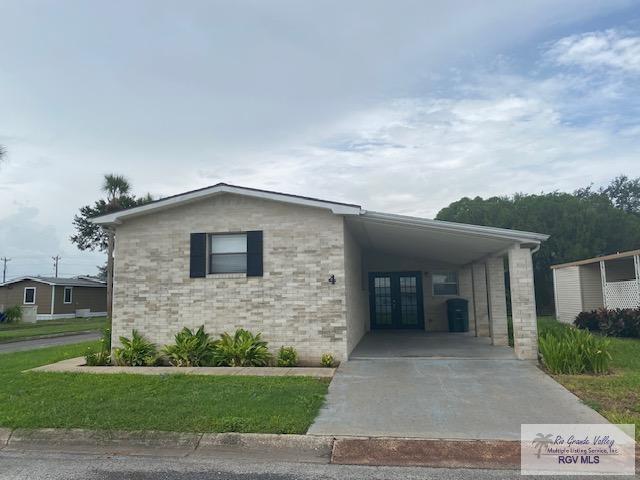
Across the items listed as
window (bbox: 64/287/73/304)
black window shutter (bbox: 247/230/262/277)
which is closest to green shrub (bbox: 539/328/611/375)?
black window shutter (bbox: 247/230/262/277)

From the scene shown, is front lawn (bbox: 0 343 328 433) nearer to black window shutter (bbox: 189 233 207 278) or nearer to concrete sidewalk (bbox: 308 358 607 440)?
concrete sidewalk (bbox: 308 358 607 440)

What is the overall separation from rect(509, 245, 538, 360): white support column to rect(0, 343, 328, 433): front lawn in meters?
4.61

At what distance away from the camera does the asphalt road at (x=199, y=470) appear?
4.38 metres

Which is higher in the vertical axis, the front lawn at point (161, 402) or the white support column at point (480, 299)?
the white support column at point (480, 299)

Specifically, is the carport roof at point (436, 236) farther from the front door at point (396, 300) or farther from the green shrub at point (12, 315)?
the green shrub at point (12, 315)

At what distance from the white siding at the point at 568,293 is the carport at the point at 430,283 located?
6.17m

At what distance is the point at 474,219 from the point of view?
34125mm

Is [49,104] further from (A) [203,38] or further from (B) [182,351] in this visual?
(B) [182,351]

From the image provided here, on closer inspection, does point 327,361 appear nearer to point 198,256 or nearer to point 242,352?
point 242,352

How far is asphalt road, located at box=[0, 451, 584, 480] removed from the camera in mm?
4379

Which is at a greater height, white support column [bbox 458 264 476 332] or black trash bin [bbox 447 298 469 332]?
white support column [bbox 458 264 476 332]

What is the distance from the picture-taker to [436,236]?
1063cm

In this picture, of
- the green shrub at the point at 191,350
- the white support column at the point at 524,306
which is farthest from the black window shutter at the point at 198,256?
the white support column at the point at 524,306

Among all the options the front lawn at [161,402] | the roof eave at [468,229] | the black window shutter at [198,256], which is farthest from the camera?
the black window shutter at [198,256]
